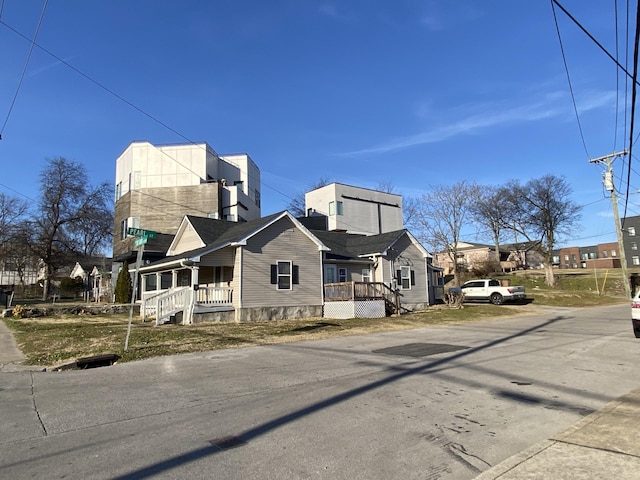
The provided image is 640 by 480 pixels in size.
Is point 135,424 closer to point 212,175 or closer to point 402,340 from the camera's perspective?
point 402,340

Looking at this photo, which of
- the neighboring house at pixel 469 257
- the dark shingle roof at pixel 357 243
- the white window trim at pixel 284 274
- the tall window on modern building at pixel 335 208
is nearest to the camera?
the white window trim at pixel 284 274

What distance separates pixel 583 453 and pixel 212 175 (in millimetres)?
51072

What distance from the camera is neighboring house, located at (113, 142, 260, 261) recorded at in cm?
4778

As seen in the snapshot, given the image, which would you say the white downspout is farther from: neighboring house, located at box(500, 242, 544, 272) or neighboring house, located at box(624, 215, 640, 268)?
neighboring house, located at box(624, 215, 640, 268)

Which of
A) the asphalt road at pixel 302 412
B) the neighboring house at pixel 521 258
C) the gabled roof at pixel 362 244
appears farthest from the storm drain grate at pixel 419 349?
the neighboring house at pixel 521 258

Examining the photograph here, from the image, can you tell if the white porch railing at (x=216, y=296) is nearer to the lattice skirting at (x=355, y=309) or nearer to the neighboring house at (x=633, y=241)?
the lattice skirting at (x=355, y=309)

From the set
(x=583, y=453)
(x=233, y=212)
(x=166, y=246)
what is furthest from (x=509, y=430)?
(x=233, y=212)

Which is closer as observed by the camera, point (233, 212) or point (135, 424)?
point (135, 424)

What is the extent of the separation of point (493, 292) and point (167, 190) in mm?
34276

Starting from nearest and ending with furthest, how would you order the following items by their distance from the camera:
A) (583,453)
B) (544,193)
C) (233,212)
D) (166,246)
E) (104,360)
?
(583,453) → (104,360) → (166,246) → (233,212) → (544,193)

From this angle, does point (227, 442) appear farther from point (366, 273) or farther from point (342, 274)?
point (366, 273)

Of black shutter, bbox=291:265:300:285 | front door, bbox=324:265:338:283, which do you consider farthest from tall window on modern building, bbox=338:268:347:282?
black shutter, bbox=291:265:300:285

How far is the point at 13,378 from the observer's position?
8.84 m

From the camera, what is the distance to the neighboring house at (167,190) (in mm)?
47781
